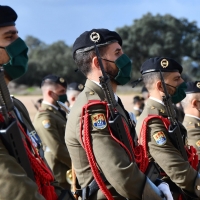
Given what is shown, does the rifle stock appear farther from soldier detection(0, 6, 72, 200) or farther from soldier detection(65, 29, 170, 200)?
soldier detection(0, 6, 72, 200)

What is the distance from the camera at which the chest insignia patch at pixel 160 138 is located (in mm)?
3875

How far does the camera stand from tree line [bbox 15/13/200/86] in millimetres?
44344

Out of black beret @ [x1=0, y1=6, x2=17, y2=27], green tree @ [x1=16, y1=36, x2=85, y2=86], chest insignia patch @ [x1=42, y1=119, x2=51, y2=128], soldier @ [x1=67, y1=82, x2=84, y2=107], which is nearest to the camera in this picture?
black beret @ [x1=0, y1=6, x2=17, y2=27]

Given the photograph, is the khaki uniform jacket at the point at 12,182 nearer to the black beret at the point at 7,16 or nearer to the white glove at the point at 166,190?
the black beret at the point at 7,16

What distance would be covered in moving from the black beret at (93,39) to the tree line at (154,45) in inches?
1512

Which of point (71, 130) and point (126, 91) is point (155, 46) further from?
point (71, 130)

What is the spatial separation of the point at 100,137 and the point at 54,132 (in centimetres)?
333

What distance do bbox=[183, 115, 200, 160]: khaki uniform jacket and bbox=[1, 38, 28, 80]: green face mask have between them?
9.20 feet

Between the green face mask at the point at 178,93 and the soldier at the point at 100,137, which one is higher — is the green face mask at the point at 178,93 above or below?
below

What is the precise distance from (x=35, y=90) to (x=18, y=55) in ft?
112

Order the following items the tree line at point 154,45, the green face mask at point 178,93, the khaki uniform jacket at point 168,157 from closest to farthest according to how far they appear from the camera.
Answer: the khaki uniform jacket at point 168,157
the green face mask at point 178,93
the tree line at point 154,45

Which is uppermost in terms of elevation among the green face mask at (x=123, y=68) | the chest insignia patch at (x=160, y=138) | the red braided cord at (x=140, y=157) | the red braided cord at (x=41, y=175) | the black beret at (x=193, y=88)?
the green face mask at (x=123, y=68)

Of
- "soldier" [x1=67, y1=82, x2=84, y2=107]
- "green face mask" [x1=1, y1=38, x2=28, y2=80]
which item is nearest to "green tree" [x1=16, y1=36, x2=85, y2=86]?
"soldier" [x1=67, y1=82, x2=84, y2=107]

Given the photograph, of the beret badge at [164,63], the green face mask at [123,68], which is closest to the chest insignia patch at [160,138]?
the green face mask at [123,68]
